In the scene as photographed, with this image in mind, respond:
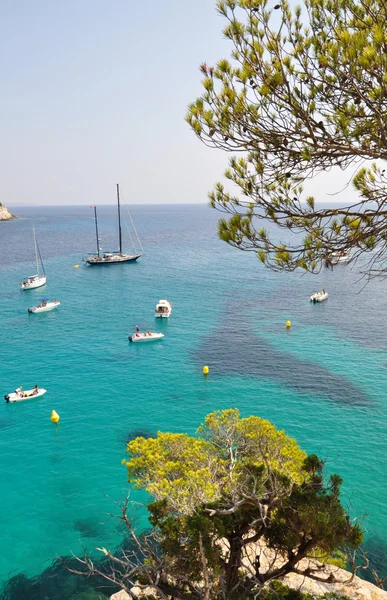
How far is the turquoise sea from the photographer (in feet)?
66.0

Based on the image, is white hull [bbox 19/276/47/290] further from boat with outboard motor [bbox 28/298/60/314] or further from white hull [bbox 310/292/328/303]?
white hull [bbox 310/292/328/303]

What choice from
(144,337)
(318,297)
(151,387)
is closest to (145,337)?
(144,337)

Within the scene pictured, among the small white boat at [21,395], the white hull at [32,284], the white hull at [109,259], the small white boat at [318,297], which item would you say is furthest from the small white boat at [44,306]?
the small white boat at [318,297]

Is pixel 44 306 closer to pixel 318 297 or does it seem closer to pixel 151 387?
pixel 151 387

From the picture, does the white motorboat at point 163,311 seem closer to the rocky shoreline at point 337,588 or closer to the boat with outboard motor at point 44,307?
the boat with outboard motor at point 44,307

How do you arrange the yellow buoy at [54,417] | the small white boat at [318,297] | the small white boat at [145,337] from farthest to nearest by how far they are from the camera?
the small white boat at [318,297] → the small white boat at [145,337] → the yellow buoy at [54,417]

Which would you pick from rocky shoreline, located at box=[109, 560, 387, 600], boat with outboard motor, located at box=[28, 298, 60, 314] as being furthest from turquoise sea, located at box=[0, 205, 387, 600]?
rocky shoreline, located at box=[109, 560, 387, 600]

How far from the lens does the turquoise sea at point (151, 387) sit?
20.1m

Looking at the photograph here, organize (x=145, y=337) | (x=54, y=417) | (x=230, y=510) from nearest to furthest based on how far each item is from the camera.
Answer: (x=230, y=510), (x=54, y=417), (x=145, y=337)

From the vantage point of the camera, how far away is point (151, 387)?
33.0 metres

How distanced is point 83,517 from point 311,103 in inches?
781

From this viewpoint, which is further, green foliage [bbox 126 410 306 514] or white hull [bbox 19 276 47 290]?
white hull [bbox 19 276 47 290]

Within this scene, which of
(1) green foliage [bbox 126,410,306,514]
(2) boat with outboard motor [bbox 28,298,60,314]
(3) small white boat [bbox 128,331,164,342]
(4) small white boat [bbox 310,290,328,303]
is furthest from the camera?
(4) small white boat [bbox 310,290,328,303]

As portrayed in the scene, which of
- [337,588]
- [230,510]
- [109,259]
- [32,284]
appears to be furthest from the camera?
[109,259]
